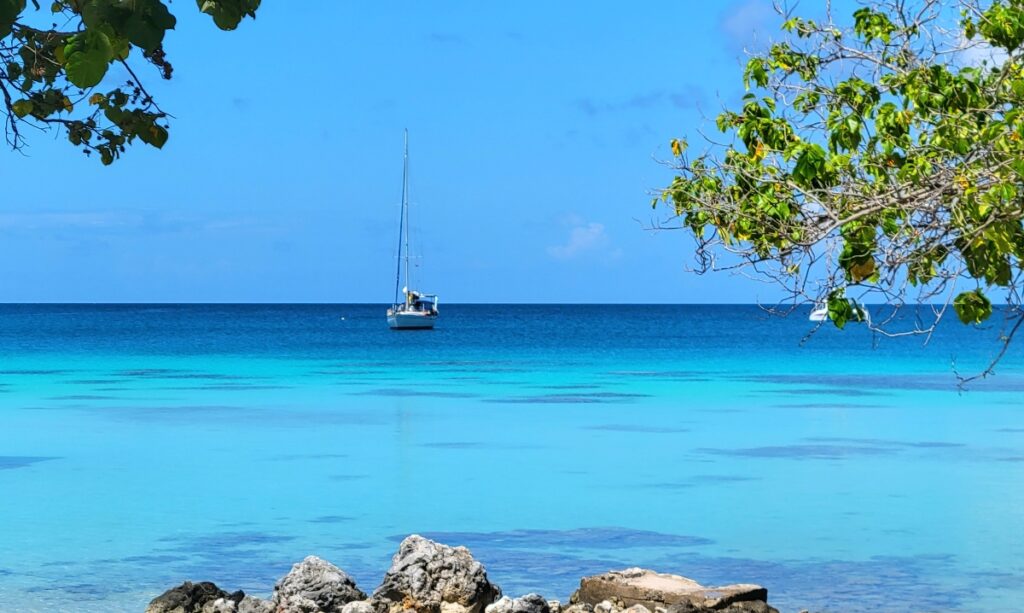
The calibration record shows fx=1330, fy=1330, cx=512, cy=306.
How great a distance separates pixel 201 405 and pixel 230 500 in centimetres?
1288

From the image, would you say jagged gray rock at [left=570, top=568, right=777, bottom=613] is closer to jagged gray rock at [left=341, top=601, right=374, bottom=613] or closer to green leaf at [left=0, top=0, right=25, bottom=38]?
jagged gray rock at [left=341, top=601, right=374, bottom=613]

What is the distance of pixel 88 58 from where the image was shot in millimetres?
3377

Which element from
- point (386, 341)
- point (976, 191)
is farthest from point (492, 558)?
point (386, 341)

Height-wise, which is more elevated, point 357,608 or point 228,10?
point 228,10

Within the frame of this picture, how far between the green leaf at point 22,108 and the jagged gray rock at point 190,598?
389 centimetres

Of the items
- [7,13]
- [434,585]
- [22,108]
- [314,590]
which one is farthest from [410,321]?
[7,13]

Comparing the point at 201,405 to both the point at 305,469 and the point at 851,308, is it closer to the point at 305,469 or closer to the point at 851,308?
the point at 305,469

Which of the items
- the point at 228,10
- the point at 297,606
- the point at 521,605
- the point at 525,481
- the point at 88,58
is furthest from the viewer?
the point at 525,481

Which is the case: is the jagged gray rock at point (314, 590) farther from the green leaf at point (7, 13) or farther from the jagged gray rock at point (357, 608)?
the green leaf at point (7, 13)

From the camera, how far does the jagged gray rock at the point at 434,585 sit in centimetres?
794

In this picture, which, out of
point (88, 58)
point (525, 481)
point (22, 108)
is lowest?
point (525, 481)

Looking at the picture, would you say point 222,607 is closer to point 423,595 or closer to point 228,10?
point 423,595

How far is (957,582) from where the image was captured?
10539mm

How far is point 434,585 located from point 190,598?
1473mm
